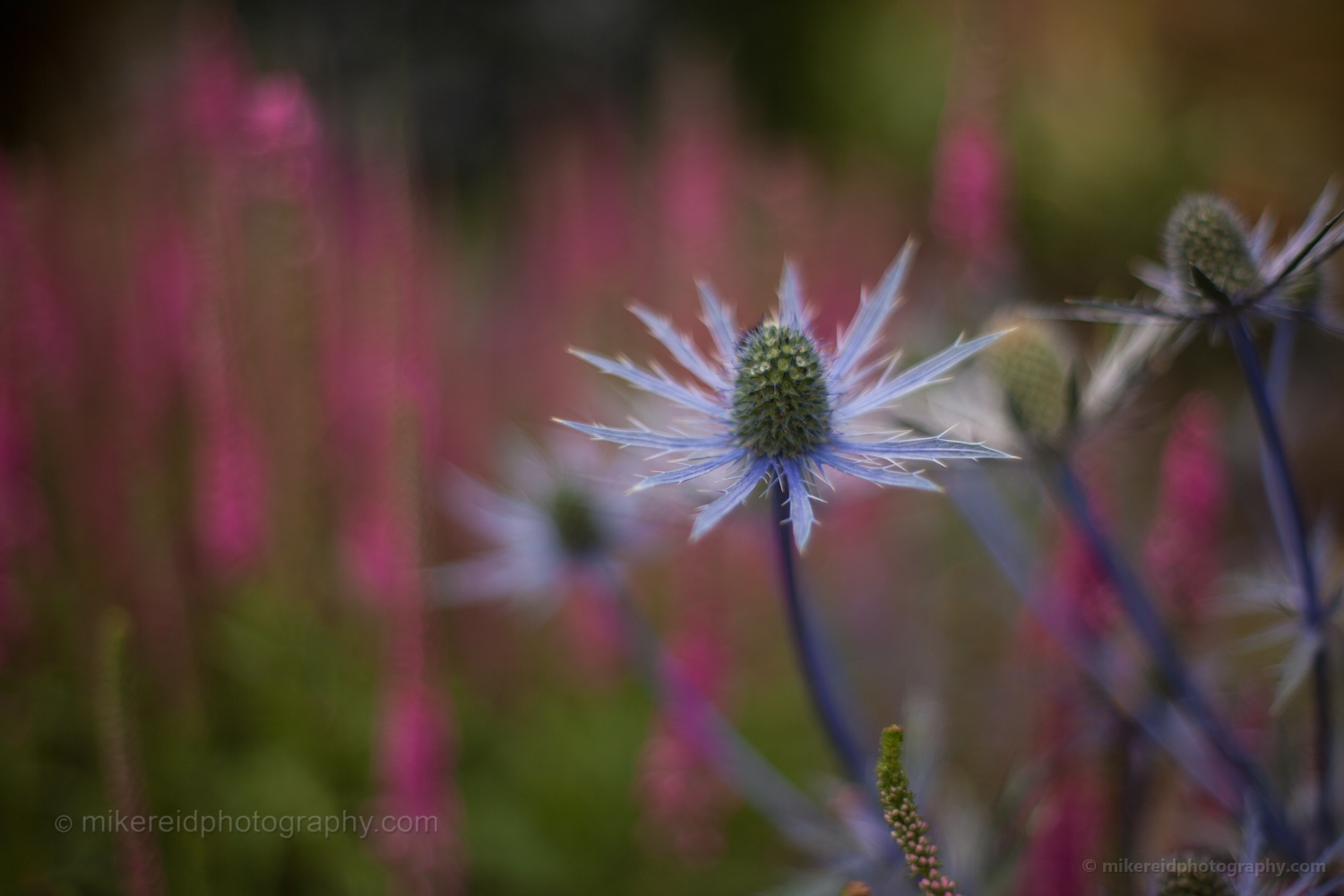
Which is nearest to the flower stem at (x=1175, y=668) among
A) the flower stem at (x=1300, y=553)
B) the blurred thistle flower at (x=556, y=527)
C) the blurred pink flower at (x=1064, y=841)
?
the flower stem at (x=1300, y=553)

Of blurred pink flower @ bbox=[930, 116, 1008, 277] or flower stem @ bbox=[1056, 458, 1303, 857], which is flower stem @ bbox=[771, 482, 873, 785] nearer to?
flower stem @ bbox=[1056, 458, 1303, 857]

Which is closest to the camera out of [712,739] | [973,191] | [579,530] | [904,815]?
[904,815]

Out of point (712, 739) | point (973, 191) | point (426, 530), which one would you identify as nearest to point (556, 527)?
point (426, 530)

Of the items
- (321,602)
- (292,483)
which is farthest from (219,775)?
(292,483)

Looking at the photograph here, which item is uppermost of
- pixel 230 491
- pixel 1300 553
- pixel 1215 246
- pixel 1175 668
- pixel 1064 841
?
pixel 1215 246

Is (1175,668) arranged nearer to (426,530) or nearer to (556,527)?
(556,527)

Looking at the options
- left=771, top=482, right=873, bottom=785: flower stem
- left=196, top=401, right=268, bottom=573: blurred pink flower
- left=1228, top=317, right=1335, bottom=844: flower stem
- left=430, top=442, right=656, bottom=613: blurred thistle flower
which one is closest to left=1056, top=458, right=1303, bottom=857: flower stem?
left=1228, top=317, right=1335, bottom=844: flower stem

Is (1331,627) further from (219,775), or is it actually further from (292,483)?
(292,483)
